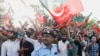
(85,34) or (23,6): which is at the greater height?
(23,6)

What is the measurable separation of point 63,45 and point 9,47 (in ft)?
2.30

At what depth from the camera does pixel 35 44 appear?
4.45 meters

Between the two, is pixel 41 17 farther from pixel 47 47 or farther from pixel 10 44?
pixel 10 44

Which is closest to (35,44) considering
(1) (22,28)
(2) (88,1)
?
(1) (22,28)

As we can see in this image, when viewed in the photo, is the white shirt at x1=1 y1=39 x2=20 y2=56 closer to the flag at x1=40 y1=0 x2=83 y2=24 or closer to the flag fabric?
the flag at x1=40 y1=0 x2=83 y2=24

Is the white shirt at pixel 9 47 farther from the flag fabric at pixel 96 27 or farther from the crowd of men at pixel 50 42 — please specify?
the flag fabric at pixel 96 27

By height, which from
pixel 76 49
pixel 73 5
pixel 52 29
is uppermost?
pixel 73 5

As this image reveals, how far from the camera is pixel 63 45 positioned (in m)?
4.53

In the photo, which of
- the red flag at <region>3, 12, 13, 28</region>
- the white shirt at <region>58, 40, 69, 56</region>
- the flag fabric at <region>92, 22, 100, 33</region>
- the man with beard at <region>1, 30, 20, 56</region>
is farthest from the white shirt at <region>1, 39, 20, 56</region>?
the flag fabric at <region>92, 22, 100, 33</region>

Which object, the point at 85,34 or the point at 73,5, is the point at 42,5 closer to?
the point at 73,5

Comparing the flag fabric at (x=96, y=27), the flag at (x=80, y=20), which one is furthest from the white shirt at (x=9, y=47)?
the flag fabric at (x=96, y=27)

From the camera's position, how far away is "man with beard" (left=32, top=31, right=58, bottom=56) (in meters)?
4.27

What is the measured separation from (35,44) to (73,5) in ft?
2.36

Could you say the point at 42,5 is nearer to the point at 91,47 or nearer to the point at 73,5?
the point at 73,5
